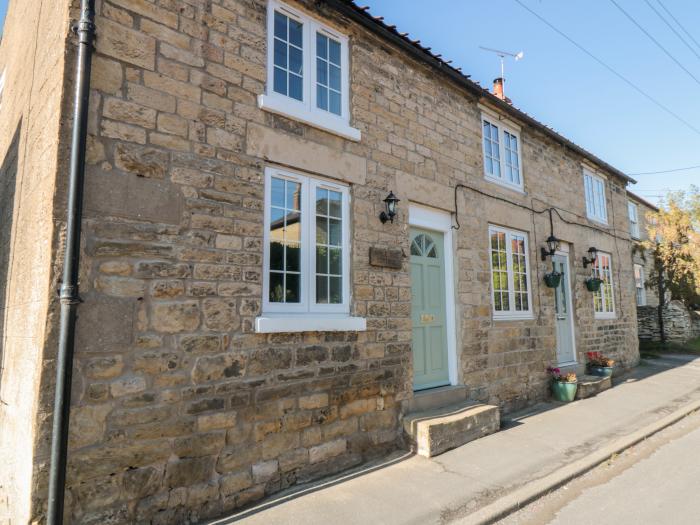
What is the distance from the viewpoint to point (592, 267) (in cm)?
1045

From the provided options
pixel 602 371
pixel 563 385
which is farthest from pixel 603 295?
pixel 563 385

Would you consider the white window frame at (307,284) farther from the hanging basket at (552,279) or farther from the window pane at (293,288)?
the hanging basket at (552,279)

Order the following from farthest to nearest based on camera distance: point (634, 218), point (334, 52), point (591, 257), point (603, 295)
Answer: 1. point (634, 218)
2. point (603, 295)
3. point (591, 257)
4. point (334, 52)

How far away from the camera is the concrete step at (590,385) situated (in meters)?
8.34

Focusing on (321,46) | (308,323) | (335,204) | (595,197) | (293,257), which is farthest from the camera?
(595,197)

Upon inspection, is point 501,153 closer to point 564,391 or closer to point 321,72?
point 321,72

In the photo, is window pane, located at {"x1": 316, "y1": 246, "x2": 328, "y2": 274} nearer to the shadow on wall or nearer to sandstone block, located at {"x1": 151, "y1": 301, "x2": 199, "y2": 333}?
sandstone block, located at {"x1": 151, "y1": 301, "x2": 199, "y2": 333}

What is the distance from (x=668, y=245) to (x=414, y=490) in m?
16.9

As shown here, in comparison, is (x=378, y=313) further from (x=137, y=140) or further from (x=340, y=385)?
(x=137, y=140)

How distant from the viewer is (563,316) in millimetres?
9570

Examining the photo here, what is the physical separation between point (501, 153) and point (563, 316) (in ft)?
13.1

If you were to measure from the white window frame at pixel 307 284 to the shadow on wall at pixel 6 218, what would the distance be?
9.21 ft

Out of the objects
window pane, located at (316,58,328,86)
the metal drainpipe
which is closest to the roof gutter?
window pane, located at (316,58,328,86)

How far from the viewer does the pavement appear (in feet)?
12.8
